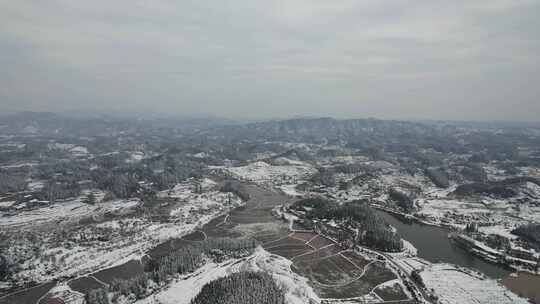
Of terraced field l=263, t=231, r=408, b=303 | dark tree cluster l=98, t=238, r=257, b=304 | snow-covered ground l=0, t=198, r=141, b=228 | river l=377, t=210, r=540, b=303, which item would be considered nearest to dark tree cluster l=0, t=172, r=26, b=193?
snow-covered ground l=0, t=198, r=141, b=228

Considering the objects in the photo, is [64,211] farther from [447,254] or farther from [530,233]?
[530,233]

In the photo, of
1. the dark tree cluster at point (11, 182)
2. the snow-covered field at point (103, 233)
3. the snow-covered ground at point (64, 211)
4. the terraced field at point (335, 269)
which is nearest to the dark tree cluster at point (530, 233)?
the terraced field at point (335, 269)

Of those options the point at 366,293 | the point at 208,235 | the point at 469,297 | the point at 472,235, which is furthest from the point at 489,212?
the point at 208,235

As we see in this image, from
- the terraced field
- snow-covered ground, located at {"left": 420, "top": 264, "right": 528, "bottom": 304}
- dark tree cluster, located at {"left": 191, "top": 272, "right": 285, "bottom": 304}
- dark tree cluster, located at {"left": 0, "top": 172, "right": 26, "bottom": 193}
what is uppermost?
dark tree cluster, located at {"left": 191, "top": 272, "right": 285, "bottom": 304}

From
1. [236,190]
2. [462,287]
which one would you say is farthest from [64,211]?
[462,287]

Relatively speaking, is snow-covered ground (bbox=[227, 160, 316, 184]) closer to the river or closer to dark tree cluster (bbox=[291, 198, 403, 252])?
dark tree cluster (bbox=[291, 198, 403, 252])
